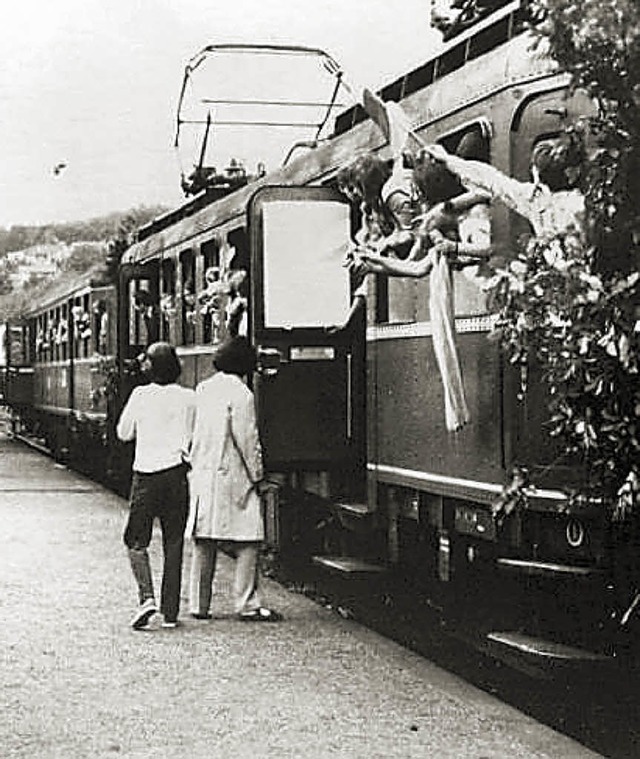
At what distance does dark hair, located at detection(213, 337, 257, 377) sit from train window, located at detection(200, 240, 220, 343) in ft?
10.3

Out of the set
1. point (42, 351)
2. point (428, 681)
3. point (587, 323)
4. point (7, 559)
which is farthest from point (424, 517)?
point (42, 351)

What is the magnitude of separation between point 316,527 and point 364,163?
4.83 metres

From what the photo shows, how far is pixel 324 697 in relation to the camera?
29.5 ft

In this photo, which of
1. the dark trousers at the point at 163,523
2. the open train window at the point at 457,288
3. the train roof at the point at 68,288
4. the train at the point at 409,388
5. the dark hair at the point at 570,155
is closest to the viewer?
the dark hair at the point at 570,155

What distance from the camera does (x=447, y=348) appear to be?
9039 mm

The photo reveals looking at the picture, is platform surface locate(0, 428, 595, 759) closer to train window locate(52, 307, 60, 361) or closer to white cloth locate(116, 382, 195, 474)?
white cloth locate(116, 382, 195, 474)

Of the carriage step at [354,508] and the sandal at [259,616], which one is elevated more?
the carriage step at [354,508]

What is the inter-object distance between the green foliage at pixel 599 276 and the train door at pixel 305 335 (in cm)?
470

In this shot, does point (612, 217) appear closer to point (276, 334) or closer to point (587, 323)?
point (587, 323)

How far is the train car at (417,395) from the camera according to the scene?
8.81 m

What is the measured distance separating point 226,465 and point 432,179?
3172mm

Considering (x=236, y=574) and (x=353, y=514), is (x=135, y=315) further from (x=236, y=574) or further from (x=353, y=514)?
(x=236, y=574)

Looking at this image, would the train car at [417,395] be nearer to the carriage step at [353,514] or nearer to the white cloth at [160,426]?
the carriage step at [353,514]

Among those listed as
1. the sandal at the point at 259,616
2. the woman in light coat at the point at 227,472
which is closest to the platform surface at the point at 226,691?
the sandal at the point at 259,616
